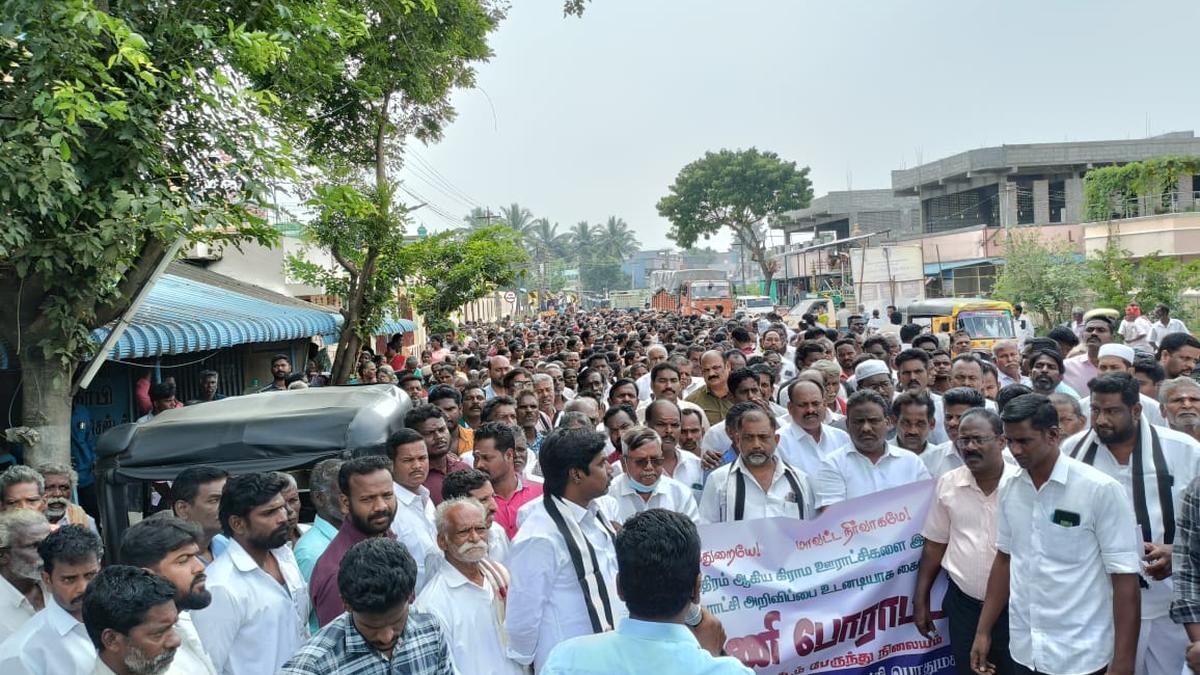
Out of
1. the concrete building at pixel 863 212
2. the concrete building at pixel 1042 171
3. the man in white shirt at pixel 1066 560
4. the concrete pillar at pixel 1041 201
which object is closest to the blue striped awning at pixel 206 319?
the man in white shirt at pixel 1066 560

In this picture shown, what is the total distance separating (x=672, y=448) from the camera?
6422 millimetres

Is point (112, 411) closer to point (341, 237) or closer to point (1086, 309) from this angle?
point (341, 237)

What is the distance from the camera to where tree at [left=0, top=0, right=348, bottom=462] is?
645 cm

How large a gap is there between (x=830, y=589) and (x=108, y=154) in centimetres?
577

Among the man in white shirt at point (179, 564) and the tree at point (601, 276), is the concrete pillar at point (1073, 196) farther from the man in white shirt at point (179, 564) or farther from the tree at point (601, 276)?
the tree at point (601, 276)

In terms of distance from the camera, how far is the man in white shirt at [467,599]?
13.1ft

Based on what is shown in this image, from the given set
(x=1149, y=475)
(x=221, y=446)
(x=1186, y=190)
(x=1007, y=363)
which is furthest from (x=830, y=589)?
(x=1186, y=190)

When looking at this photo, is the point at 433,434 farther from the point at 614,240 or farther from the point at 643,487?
the point at 614,240

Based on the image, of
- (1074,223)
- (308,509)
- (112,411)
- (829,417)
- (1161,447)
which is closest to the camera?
(1161,447)

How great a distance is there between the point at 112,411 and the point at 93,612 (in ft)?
34.9

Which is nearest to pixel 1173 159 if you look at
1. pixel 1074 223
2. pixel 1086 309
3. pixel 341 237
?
pixel 1074 223

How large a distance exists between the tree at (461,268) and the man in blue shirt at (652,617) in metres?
16.1

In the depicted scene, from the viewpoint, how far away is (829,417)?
7.85 meters

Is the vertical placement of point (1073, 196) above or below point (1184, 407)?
above
